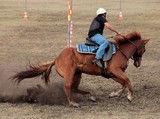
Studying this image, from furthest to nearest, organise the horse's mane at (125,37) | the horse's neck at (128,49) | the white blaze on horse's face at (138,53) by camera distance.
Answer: the white blaze on horse's face at (138,53), the horse's mane at (125,37), the horse's neck at (128,49)

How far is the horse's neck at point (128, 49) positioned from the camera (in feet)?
33.9

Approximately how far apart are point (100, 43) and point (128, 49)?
2.47 feet

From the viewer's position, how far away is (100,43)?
10.2 meters

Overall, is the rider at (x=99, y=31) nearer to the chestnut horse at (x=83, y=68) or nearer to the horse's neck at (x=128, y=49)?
the chestnut horse at (x=83, y=68)

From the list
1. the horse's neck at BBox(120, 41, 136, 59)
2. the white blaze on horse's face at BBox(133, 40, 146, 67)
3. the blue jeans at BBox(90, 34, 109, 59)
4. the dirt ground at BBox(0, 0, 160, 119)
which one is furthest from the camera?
the white blaze on horse's face at BBox(133, 40, 146, 67)

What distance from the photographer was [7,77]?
11578mm

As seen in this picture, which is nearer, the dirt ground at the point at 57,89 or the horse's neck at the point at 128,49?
the dirt ground at the point at 57,89

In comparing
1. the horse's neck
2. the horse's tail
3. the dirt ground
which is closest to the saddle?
the horse's neck

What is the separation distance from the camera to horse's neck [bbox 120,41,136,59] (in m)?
10.3

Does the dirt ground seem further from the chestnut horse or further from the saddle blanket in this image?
the saddle blanket

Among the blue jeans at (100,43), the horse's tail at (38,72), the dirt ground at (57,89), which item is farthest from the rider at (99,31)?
the dirt ground at (57,89)

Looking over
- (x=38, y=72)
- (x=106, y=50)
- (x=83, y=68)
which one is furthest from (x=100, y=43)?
(x=38, y=72)

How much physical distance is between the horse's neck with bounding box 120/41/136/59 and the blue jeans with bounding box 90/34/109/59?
48 cm

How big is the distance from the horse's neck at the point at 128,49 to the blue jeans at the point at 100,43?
48 centimetres
